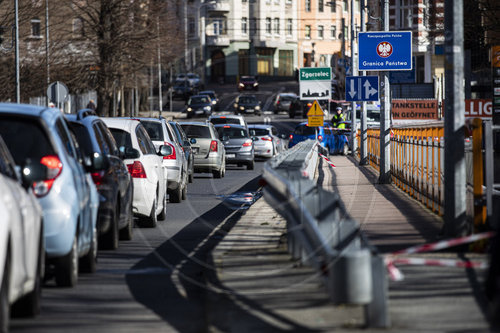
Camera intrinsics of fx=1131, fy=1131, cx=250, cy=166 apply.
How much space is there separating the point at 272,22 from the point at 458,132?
12042 cm

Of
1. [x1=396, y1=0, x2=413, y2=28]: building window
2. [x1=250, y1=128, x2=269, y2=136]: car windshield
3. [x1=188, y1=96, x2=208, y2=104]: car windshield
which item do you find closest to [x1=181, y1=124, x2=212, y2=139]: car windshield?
[x1=250, y1=128, x2=269, y2=136]: car windshield

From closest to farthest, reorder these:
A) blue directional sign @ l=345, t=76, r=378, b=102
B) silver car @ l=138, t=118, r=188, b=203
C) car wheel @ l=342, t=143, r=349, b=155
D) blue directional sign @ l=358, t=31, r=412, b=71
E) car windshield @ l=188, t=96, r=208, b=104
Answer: silver car @ l=138, t=118, r=188, b=203
blue directional sign @ l=358, t=31, r=412, b=71
blue directional sign @ l=345, t=76, r=378, b=102
car wheel @ l=342, t=143, r=349, b=155
car windshield @ l=188, t=96, r=208, b=104

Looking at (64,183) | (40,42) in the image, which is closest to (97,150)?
(64,183)

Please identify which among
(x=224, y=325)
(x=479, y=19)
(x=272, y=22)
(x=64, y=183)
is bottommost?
(x=224, y=325)

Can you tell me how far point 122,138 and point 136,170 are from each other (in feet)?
2.56

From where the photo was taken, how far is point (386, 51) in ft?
90.5

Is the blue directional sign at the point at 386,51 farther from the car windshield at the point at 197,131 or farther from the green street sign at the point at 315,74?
the green street sign at the point at 315,74

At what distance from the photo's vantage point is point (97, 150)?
12836 mm

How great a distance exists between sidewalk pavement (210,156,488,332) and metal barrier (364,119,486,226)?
0.77m

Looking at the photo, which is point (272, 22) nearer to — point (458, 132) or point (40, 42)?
point (40, 42)

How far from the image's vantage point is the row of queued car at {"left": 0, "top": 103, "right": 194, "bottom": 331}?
7723 mm

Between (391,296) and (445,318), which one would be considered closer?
(445,318)

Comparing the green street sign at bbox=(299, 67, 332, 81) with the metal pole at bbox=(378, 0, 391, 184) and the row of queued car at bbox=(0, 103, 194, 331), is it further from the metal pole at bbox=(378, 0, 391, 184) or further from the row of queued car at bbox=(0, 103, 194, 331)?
the row of queued car at bbox=(0, 103, 194, 331)

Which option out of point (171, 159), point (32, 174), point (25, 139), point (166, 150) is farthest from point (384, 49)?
point (32, 174)
